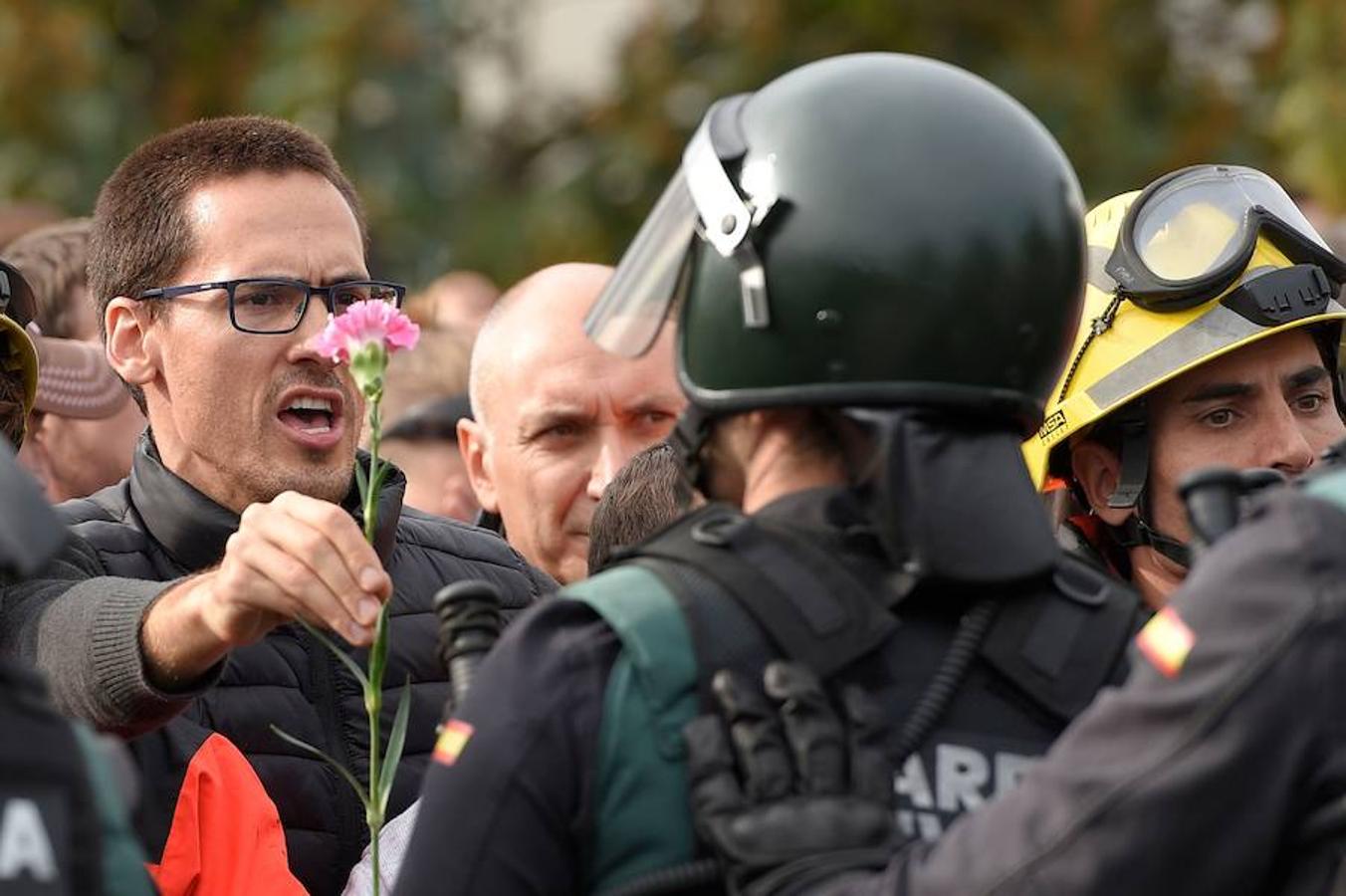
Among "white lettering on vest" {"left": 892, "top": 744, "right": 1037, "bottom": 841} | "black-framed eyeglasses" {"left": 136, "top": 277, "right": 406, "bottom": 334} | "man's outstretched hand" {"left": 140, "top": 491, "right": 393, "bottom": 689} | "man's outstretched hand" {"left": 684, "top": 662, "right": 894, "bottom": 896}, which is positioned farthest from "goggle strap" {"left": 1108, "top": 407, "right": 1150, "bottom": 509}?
"man's outstretched hand" {"left": 684, "top": 662, "right": 894, "bottom": 896}

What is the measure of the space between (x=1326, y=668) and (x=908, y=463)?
2.08 ft

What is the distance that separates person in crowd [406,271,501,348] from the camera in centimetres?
830

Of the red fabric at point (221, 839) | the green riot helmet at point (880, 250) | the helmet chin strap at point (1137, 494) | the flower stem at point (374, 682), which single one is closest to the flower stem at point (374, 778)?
the flower stem at point (374, 682)

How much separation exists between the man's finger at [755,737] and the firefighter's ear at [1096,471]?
2.32 m

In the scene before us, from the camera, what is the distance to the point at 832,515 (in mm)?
2908

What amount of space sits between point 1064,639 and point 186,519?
2.17m

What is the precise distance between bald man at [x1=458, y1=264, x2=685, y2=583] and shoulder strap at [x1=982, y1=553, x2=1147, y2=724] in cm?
293

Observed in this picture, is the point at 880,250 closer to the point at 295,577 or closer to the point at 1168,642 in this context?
the point at 1168,642

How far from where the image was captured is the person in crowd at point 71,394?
18.6ft

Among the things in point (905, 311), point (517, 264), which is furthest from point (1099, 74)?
point (905, 311)

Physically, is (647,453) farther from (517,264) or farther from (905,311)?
(517,264)

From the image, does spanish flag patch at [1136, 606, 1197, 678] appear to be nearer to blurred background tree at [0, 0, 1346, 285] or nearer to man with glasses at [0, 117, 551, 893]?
man with glasses at [0, 117, 551, 893]

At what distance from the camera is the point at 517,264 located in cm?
1694

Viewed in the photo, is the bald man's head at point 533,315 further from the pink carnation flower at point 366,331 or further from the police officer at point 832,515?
the police officer at point 832,515
